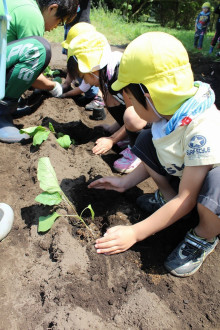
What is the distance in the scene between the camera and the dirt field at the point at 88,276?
1.33 m

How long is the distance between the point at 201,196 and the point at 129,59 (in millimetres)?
718

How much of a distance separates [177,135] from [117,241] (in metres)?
0.61

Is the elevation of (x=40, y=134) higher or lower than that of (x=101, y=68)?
lower

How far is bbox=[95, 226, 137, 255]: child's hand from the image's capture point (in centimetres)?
153

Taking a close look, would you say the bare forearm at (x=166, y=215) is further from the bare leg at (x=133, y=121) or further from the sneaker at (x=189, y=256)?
the bare leg at (x=133, y=121)

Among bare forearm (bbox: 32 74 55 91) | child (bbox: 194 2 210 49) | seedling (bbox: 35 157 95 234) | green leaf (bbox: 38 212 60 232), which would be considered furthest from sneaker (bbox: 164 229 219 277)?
child (bbox: 194 2 210 49)

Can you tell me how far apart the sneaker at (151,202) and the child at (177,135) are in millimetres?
347

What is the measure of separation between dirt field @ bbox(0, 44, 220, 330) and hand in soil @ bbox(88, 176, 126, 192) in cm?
8

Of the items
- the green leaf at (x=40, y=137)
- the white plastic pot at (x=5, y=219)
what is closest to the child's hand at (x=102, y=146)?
the green leaf at (x=40, y=137)

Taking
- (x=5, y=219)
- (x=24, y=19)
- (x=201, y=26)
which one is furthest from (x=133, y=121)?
(x=201, y=26)

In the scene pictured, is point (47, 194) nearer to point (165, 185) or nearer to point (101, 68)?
point (165, 185)

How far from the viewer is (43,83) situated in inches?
122

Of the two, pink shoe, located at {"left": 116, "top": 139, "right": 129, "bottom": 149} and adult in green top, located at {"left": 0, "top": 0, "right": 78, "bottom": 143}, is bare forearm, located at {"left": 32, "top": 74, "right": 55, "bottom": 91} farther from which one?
pink shoe, located at {"left": 116, "top": 139, "right": 129, "bottom": 149}

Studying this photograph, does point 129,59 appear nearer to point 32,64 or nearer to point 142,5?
point 32,64
